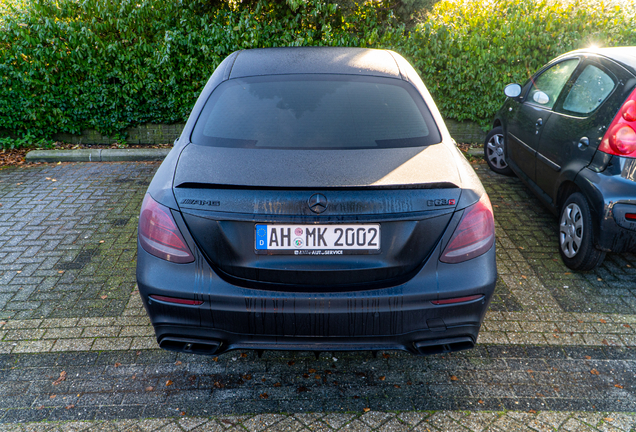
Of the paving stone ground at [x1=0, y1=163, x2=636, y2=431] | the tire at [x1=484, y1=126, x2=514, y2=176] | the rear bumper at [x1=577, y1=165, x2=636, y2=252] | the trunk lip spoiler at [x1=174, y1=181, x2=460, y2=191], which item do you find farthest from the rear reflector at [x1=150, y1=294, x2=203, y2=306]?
the tire at [x1=484, y1=126, x2=514, y2=176]

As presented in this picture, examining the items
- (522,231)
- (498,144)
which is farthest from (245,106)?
(498,144)

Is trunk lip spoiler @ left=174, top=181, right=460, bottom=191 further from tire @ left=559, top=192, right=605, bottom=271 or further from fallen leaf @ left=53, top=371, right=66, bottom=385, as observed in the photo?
tire @ left=559, top=192, right=605, bottom=271

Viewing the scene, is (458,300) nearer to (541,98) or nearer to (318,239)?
(318,239)

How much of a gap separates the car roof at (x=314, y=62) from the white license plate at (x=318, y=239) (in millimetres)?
1365

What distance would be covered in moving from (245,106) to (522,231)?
326cm

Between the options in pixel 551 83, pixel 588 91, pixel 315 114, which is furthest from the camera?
pixel 551 83

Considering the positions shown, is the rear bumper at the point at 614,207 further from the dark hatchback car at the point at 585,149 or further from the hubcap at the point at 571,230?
the hubcap at the point at 571,230

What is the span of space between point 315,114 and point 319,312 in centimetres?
122

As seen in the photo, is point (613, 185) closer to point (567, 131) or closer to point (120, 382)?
point (567, 131)

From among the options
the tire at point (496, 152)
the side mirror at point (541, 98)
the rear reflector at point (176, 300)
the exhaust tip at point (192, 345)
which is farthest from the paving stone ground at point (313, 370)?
the tire at point (496, 152)

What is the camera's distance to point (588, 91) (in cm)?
434

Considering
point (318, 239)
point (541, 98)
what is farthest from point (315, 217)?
point (541, 98)

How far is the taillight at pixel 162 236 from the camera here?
235cm

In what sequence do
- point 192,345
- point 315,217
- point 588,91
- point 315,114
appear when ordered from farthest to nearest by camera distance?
point 588,91
point 315,114
point 192,345
point 315,217
